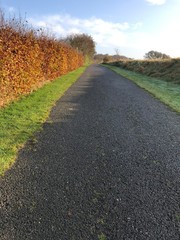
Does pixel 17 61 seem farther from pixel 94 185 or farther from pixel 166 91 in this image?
pixel 166 91

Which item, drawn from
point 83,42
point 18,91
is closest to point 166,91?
point 18,91

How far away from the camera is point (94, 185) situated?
381 centimetres

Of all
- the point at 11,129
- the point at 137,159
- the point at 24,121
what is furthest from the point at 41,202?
the point at 24,121

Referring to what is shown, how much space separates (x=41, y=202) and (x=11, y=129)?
3055 millimetres

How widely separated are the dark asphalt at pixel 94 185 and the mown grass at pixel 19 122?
196mm

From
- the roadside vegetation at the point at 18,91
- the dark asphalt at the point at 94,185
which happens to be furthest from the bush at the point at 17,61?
the dark asphalt at the point at 94,185

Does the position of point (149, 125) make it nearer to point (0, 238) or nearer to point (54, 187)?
point (54, 187)

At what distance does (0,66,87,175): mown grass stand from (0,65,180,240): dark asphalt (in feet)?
0.64

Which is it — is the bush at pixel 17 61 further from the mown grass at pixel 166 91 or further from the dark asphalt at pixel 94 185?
the mown grass at pixel 166 91

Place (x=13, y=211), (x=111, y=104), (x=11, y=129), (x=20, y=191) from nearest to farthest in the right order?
1. (x=13, y=211)
2. (x=20, y=191)
3. (x=11, y=129)
4. (x=111, y=104)

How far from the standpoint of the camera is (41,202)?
11.0ft

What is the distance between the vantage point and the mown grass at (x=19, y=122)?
15.6 ft

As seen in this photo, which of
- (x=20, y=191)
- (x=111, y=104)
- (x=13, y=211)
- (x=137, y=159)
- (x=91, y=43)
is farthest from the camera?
(x=91, y=43)

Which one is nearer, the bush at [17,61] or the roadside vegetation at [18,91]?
the roadside vegetation at [18,91]
